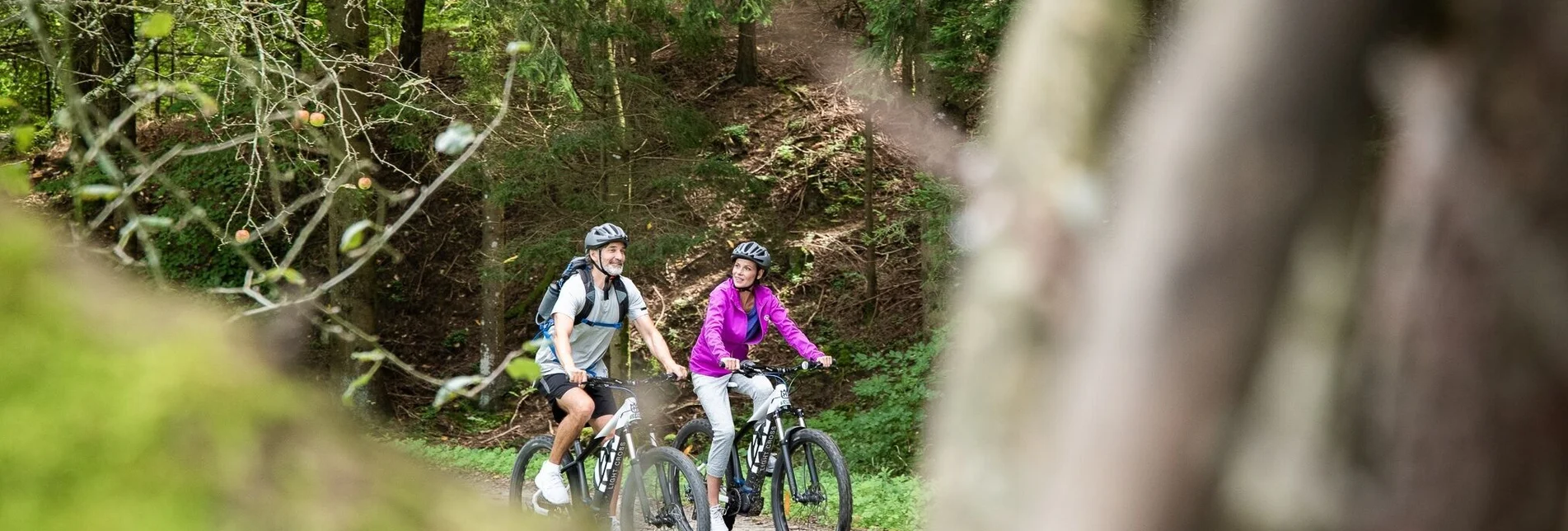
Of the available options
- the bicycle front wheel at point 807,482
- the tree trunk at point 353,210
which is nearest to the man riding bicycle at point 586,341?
the bicycle front wheel at point 807,482

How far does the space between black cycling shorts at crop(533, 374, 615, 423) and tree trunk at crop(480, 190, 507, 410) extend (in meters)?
9.32

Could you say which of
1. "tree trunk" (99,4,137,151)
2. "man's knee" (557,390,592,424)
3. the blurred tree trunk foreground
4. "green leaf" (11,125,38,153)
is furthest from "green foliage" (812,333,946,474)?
the blurred tree trunk foreground

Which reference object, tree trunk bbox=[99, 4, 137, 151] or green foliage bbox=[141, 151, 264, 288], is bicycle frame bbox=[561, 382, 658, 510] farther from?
green foliage bbox=[141, 151, 264, 288]

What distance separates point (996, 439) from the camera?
83 centimetres

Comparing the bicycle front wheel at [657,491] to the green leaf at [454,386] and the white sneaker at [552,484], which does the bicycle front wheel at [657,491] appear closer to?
the white sneaker at [552,484]

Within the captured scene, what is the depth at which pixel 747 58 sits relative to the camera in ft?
76.6

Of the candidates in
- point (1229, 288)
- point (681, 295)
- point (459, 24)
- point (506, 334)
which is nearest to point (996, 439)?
point (1229, 288)

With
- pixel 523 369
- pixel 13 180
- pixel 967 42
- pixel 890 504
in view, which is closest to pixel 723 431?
pixel 890 504

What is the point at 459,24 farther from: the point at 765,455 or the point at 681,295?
the point at 765,455

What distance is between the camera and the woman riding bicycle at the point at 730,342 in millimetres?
8211

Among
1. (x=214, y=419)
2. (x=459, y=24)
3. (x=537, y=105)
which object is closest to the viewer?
(x=214, y=419)

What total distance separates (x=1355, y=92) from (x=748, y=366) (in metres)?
7.41

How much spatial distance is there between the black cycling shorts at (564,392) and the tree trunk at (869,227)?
38.0ft

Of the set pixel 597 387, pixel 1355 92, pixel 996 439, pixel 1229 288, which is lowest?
pixel 597 387
